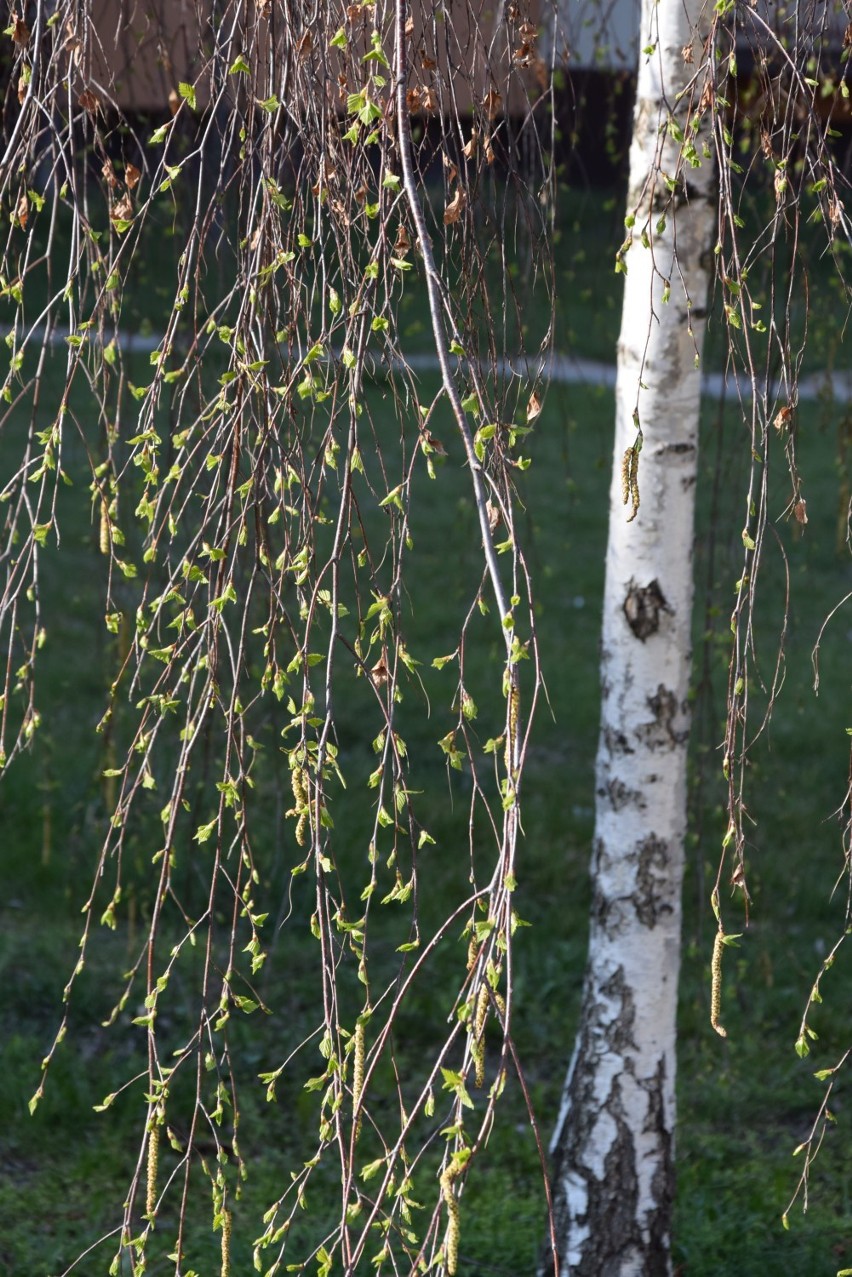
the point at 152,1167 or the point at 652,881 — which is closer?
the point at 152,1167

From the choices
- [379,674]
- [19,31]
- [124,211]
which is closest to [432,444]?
[379,674]

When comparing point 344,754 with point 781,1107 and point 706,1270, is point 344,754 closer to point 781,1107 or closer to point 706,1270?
point 781,1107

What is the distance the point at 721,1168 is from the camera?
3.61 metres

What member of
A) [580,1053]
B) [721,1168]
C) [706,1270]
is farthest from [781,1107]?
→ [580,1053]

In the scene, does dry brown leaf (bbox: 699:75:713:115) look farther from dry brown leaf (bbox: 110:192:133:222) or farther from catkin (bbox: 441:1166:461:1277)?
catkin (bbox: 441:1166:461:1277)

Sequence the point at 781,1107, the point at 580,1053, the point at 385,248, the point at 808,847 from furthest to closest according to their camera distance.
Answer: the point at 808,847
the point at 781,1107
the point at 580,1053
the point at 385,248

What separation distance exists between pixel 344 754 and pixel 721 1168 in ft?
8.45

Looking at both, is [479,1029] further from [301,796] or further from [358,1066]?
[301,796]

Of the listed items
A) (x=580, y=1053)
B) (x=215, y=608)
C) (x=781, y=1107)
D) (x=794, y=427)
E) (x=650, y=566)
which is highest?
(x=794, y=427)

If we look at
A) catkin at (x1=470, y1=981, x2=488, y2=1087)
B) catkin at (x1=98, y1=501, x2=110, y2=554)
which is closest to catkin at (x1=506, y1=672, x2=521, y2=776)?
catkin at (x1=470, y1=981, x2=488, y2=1087)

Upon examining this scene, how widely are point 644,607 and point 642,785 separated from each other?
358 mm

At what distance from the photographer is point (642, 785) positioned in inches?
109

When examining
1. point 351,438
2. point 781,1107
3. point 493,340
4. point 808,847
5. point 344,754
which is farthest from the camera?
point 344,754

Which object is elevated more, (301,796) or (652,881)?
(301,796)
